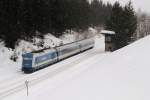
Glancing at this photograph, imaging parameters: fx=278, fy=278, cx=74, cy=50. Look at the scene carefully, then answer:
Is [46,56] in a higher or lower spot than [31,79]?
higher

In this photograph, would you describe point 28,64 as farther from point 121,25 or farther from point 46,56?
point 121,25

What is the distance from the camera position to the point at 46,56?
43.9m

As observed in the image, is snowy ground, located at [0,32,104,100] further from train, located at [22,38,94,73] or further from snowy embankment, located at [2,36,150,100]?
snowy embankment, located at [2,36,150,100]

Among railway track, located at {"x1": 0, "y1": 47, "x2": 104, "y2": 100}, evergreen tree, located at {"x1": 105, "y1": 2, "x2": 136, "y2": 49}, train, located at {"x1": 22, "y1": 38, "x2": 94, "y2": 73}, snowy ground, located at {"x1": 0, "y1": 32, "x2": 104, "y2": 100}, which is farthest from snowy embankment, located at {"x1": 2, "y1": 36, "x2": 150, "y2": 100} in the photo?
evergreen tree, located at {"x1": 105, "y1": 2, "x2": 136, "y2": 49}

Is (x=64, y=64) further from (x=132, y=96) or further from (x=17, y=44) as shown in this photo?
(x=132, y=96)

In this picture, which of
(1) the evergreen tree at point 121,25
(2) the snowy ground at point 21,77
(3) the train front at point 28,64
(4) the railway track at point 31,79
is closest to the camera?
(4) the railway track at point 31,79

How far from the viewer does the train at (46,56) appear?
3953 cm

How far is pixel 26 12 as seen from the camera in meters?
50.1

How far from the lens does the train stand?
3953 centimetres

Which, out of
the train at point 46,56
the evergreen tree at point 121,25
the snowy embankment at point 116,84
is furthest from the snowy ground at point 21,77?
the evergreen tree at point 121,25

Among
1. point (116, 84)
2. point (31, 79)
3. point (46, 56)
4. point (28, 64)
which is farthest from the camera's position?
point (46, 56)

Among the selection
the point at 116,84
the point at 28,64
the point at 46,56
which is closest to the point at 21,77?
the point at 28,64

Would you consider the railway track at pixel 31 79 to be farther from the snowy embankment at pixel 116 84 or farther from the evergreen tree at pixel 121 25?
the evergreen tree at pixel 121 25

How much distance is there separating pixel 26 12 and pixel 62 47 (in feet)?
30.0
